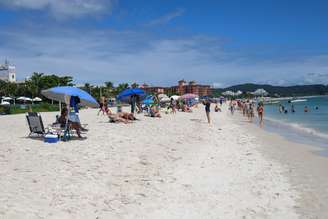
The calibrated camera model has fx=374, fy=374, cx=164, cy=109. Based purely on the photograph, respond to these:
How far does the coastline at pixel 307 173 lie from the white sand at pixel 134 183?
214mm

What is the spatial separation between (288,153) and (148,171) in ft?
18.7

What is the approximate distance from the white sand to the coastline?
0.21m

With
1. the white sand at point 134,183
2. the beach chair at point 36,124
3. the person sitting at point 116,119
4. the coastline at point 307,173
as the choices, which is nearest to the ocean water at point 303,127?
the coastline at point 307,173

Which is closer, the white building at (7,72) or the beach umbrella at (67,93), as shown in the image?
the beach umbrella at (67,93)

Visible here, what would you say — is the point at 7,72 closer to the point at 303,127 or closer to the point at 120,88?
the point at 120,88

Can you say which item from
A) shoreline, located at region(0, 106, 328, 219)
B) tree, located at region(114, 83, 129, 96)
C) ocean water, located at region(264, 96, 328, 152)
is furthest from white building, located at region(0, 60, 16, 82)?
shoreline, located at region(0, 106, 328, 219)

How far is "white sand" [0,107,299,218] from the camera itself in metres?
5.05

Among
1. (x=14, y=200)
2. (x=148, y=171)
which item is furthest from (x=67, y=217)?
(x=148, y=171)

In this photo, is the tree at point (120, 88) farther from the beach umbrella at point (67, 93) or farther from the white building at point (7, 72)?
the beach umbrella at point (67, 93)

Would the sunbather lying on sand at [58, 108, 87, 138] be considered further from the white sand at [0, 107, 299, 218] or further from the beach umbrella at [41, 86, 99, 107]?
the white sand at [0, 107, 299, 218]

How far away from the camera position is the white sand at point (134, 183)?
5055 mm

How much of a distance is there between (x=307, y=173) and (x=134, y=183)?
3.96m

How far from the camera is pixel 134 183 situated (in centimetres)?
640

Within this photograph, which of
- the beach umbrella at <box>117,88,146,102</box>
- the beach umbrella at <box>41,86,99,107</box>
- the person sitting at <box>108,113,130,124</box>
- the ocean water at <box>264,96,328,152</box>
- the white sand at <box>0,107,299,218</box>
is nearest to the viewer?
the white sand at <box>0,107,299,218</box>
